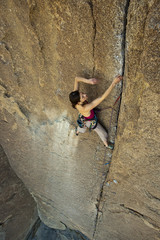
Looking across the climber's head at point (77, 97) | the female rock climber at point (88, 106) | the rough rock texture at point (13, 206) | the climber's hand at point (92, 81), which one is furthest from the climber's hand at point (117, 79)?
the rough rock texture at point (13, 206)

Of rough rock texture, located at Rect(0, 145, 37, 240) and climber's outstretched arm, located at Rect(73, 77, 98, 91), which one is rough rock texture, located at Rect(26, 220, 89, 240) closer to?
rough rock texture, located at Rect(0, 145, 37, 240)

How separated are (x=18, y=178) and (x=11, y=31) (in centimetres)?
264

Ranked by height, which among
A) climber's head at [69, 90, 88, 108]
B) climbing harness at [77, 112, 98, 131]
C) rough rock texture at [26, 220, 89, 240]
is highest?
climber's head at [69, 90, 88, 108]

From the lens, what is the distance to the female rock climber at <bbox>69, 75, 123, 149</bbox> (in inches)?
55.1

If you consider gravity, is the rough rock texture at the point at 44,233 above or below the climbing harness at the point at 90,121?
below

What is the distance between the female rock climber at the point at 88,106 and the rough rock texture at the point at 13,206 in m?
1.91

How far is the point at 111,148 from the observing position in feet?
6.23

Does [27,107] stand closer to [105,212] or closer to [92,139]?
[92,139]

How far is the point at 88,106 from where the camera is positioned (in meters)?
1.51

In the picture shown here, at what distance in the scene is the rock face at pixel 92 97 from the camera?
116cm

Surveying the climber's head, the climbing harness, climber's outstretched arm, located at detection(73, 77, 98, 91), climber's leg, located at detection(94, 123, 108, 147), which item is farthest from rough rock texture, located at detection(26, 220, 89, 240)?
climber's outstretched arm, located at detection(73, 77, 98, 91)

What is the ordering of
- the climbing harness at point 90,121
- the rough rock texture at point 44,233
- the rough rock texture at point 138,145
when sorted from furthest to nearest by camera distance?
the rough rock texture at point 44,233 < the climbing harness at point 90,121 < the rough rock texture at point 138,145

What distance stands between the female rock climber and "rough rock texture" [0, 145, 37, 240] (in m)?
1.91

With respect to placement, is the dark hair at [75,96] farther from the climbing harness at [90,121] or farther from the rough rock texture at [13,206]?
the rough rock texture at [13,206]
